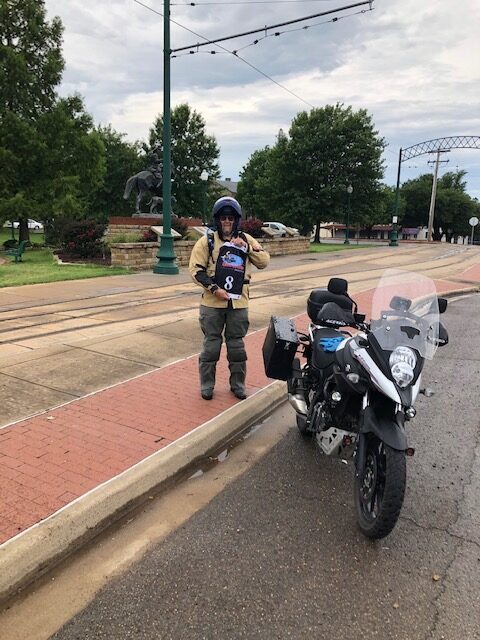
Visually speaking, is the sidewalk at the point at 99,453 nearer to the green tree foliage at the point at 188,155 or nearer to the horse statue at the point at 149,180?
the horse statue at the point at 149,180

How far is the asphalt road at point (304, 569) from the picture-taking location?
2.31 meters

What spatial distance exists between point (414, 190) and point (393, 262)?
5603cm

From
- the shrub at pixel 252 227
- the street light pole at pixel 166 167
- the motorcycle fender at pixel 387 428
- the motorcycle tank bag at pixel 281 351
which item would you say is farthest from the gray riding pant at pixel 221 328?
the shrub at pixel 252 227

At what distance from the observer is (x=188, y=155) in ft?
156

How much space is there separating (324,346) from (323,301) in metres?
0.50

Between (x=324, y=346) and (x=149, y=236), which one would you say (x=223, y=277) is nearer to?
(x=324, y=346)

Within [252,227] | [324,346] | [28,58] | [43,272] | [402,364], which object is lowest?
[43,272]

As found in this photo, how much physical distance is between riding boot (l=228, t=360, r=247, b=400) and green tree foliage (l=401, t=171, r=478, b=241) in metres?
73.4

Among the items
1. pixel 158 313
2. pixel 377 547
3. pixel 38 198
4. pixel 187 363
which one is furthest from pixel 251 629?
pixel 38 198

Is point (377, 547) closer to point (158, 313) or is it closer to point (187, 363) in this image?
point (187, 363)

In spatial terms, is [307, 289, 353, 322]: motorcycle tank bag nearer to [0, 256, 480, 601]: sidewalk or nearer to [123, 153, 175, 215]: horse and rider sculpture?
[0, 256, 480, 601]: sidewalk

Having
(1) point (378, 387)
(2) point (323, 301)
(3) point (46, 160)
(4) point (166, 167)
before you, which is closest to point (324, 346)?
(2) point (323, 301)

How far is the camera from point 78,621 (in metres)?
2.32

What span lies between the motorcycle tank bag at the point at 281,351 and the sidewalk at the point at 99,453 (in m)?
0.67
